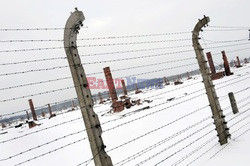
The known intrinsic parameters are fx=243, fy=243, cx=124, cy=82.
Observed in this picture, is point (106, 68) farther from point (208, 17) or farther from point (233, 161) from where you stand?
point (233, 161)

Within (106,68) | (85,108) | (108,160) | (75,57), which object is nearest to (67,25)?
(75,57)

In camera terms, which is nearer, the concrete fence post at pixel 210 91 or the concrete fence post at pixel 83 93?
the concrete fence post at pixel 83 93

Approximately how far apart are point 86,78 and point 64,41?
0.45 m

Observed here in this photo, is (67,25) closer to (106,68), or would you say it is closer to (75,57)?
(75,57)

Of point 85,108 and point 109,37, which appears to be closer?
point 85,108

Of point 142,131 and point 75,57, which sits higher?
point 75,57

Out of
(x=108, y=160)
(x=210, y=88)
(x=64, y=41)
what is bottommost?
(x=108, y=160)

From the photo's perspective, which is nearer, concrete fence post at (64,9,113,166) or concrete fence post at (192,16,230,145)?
concrete fence post at (64,9,113,166)

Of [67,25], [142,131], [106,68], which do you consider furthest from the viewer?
[106,68]

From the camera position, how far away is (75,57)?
100.0 inches

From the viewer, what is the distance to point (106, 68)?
42.5 ft

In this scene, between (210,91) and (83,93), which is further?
(210,91)

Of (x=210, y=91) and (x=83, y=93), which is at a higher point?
(x=83, y=93)

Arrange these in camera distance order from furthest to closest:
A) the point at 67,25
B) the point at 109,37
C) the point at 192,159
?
the point at 192,159, the point at 109,37, the point at 67,25
